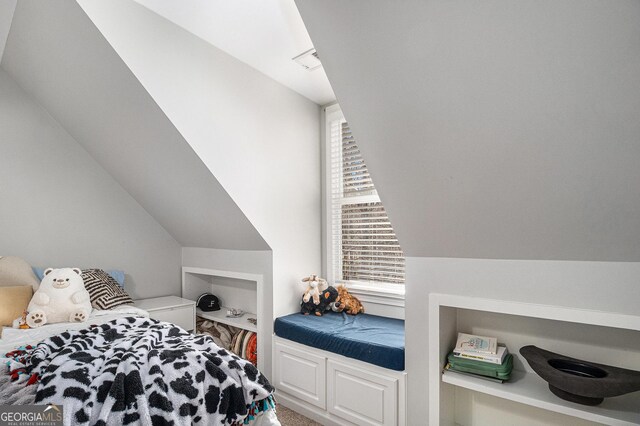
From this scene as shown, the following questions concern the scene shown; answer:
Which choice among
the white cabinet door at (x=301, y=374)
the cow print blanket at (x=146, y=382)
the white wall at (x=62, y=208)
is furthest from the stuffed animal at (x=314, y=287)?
the white wall at (x=62, y=208)

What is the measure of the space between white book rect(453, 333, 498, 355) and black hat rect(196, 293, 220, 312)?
2.29 meters

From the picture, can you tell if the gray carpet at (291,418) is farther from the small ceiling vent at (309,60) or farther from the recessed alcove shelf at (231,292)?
the small ceiling vent at (309,60)

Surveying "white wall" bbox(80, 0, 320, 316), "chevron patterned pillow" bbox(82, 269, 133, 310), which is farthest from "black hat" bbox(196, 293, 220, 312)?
"white wall" bbox(80, 0, 320, 316)

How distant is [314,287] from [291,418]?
2.93 feet

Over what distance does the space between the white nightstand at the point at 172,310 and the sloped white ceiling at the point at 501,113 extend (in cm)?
219

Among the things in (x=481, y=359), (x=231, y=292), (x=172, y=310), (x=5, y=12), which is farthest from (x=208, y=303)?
(x=5, y=12)

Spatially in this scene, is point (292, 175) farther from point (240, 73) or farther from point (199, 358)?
point (199, 358)

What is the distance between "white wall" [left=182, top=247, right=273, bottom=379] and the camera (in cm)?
264

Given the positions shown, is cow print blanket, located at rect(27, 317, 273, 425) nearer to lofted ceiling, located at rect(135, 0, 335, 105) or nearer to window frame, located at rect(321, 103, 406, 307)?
window frame, located at rect(321, 103, 406, 307)

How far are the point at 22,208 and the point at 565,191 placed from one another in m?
3.45

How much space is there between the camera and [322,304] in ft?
8.82

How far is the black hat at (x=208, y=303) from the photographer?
333cm

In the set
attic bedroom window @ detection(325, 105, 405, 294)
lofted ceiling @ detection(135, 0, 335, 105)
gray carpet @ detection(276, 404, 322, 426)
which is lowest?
gray carpet @ detection(276, 404, 322, 426)

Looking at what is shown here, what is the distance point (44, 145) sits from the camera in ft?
9.07
